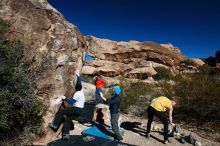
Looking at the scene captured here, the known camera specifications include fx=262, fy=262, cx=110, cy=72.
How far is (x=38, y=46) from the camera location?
288 inches

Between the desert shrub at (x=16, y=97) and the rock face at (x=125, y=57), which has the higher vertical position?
the rock face at (x=125, y=57)

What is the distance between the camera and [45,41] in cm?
748

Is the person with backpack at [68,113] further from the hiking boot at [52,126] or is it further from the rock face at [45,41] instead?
the rock face at [45,41]

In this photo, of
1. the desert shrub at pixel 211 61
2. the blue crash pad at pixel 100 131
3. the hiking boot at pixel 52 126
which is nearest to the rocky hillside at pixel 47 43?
the hiking boot at pixel 52 126

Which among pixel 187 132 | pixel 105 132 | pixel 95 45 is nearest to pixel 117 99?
pixel 105 132

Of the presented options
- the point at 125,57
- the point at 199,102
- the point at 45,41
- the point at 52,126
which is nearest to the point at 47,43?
the point at 45,41

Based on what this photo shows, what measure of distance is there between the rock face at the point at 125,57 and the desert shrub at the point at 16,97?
22072 mm

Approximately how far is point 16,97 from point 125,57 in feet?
89.7

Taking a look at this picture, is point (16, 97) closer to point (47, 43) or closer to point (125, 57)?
point (47, 43)

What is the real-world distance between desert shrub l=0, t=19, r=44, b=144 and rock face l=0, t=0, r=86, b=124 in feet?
1.57

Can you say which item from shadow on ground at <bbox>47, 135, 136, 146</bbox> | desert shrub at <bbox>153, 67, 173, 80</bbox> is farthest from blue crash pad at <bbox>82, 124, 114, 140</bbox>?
desert shrub at <bbox>153, 67, 173, 80</bbox>

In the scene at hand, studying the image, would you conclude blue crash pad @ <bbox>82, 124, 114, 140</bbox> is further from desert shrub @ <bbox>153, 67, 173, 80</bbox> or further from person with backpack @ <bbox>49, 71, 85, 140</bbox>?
desert shrub @ <bbox>153, 67, 173, 80</bbox>

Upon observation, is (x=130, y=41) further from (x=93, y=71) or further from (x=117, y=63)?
(x=93, y=71)

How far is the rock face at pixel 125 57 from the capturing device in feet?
95.8
